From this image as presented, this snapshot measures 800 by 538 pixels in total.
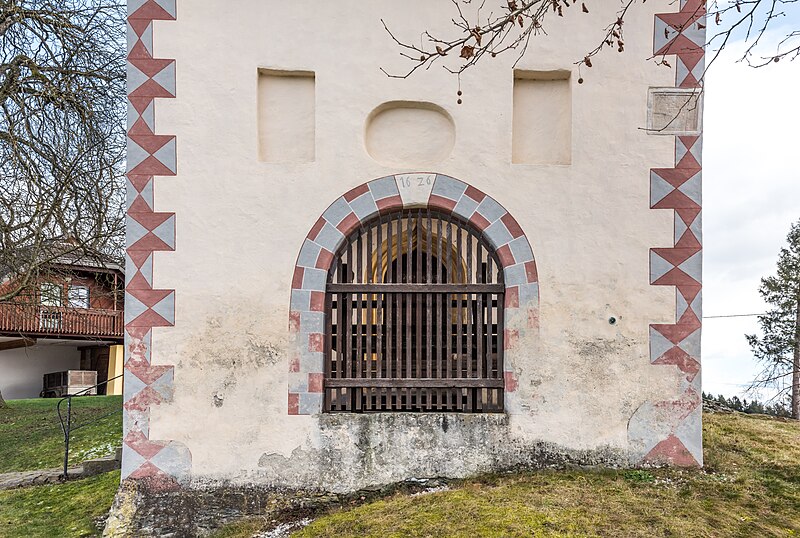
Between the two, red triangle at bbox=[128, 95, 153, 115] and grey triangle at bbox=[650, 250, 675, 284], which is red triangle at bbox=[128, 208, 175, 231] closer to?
red triangle at bbox=[128, 95, 153, 115]

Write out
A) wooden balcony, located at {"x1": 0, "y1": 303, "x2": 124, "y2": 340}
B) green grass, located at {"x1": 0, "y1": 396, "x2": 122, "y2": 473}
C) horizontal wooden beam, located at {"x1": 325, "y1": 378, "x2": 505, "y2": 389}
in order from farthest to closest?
wooden balcony, located at {"x1": 0, "y1": 303, "x2": 124, "y2": 340}, green grass, located at {"x1": 0, "y1": 396, "x2": 122, "y2": 473}, horizontal wooden beam, located at {"x1": 325, "y1": 378, "x2": 505, "y2": 389}

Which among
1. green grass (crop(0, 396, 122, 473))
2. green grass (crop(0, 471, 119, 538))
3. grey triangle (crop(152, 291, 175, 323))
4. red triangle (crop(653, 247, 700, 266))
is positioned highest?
red triangle (crop(653, 247, 700, 266))

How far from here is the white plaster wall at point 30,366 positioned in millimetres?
23766

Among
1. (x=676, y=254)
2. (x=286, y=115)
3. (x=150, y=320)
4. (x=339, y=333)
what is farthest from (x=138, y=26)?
(x=676, y=254)

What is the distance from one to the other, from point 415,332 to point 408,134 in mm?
1869

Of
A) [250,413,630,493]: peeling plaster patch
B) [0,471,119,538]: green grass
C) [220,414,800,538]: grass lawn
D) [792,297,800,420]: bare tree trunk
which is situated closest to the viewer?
[220,414,800,538]: grass lawn

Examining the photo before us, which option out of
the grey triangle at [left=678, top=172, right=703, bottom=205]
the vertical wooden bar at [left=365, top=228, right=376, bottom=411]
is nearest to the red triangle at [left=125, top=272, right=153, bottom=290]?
the vertical wooden bar at [left=365, top=228, right=376, bottom=411]

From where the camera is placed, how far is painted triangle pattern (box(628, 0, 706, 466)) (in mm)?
6156

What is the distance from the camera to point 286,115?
21.2ft

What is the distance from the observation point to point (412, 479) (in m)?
6.08

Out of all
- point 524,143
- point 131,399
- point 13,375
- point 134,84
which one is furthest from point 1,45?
point 13,375

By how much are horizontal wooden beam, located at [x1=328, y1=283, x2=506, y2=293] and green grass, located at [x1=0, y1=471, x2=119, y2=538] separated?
10.9ft

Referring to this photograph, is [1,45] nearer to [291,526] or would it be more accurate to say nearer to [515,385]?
[291,526]

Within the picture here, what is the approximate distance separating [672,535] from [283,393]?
3.36 meters
